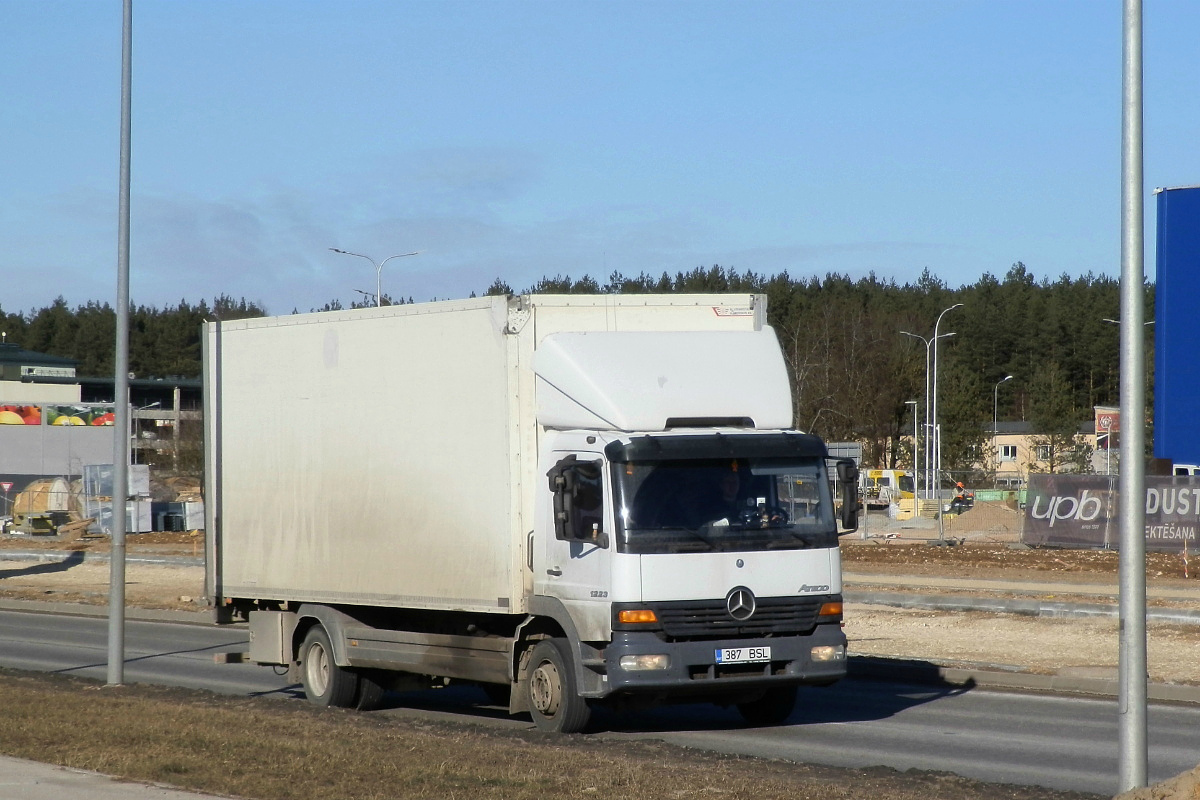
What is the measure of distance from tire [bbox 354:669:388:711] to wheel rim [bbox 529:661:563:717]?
7.90ft

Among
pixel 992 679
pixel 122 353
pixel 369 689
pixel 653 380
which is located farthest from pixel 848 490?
pixel 122 353

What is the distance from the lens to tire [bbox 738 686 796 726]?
495 inches

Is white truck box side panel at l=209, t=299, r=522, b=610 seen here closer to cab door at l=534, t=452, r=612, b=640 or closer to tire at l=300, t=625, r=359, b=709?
tire at l=300, t=625, r=359, b=709

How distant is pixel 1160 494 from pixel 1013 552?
456 cm

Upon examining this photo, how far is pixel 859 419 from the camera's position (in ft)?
267

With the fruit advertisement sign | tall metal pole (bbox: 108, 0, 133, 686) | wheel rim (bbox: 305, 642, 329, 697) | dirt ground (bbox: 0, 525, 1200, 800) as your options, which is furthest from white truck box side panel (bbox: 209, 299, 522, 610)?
the fruit advertisement sign

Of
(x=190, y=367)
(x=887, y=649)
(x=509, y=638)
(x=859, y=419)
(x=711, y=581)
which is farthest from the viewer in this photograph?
(x=190, y=367)

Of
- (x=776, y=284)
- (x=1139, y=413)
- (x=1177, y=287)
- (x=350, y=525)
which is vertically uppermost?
(x=776, y=284)

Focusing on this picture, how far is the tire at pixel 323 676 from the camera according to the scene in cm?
1371

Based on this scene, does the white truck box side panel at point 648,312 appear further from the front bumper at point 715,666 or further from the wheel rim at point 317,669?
the wheel rim at point 317,669

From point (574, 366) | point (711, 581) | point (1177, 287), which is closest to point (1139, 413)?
point (711, 581)

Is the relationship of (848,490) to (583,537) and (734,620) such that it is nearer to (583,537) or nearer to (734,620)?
(734,620)

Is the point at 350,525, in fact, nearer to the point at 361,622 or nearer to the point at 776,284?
the point at 361,622

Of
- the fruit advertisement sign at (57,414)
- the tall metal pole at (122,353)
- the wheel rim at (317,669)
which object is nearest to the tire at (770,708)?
the wheel rim at (317,669)
